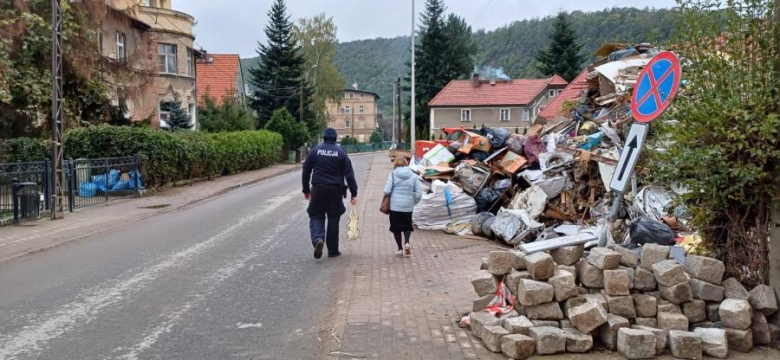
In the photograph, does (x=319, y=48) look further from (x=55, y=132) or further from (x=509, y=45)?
(x=55, y=132)

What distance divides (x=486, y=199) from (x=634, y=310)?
797 centimetres

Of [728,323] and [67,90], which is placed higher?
[67,90]

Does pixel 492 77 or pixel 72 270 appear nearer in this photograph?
pixel 72 270

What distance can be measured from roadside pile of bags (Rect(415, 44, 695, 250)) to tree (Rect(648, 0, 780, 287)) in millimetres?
2992

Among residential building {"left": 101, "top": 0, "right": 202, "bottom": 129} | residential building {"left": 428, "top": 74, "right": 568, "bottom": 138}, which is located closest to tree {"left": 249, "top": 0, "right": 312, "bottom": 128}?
residential building {"left": 101, "top": 0, "right": 202, "bottom": 129}

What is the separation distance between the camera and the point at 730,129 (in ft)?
15.8

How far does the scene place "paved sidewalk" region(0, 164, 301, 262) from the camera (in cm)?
1125

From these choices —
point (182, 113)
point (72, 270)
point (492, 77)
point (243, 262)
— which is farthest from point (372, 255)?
point (492, 77)

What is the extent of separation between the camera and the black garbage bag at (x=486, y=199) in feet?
42.2

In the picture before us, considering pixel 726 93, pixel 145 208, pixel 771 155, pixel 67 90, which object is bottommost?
pixel 145 208

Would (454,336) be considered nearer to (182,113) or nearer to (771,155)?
(771,155)

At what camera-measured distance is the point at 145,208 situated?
1745 cm

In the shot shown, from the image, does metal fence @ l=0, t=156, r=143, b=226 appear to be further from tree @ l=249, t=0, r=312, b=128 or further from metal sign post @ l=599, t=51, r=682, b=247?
tree @ l=249, t=0, r=312, b=128

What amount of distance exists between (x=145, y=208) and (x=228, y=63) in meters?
44.1
